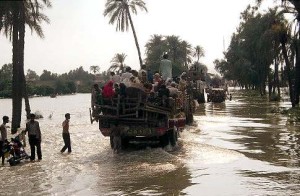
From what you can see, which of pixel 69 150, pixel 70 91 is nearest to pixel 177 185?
pixel 69 150

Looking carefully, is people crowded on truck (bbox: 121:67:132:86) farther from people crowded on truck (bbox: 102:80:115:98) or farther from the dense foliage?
the dense foliage

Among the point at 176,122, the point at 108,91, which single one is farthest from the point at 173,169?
the point at 176,122

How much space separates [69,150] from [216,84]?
44.2 meters

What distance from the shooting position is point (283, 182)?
9.33m

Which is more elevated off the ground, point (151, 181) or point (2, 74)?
point (2, 74)

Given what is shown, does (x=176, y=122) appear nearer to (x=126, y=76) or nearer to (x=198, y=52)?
(x=126, y=76)

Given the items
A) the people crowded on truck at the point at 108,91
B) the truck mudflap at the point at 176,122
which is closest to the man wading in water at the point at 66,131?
the people crowded on truck at the point at 108,91

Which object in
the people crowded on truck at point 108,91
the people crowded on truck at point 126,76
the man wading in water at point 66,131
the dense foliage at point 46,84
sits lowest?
the man wading in water at point 66,131

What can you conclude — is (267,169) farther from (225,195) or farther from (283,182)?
(225,195)

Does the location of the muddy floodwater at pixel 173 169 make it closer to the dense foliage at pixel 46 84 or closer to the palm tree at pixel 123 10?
the palm tree at pixel 123 10

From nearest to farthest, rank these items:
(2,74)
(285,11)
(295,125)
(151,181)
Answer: (151,181) < (295,125) < (285,11) < (2,74)

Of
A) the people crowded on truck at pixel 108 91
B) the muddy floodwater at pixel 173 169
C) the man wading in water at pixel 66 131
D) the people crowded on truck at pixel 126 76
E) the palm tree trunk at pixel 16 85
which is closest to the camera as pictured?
the muddy floodwater at pixel 173 169

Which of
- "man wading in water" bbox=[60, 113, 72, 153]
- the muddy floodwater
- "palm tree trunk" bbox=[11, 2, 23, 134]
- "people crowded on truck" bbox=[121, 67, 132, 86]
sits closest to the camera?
the muddy floodwater

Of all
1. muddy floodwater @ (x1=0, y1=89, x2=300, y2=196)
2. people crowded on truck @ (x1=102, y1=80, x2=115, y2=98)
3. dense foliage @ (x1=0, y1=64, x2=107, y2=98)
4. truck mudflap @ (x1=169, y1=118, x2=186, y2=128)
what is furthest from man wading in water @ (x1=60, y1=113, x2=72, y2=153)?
dense foliage @ (x1=0, y1=64, x2=107, y2=98)
